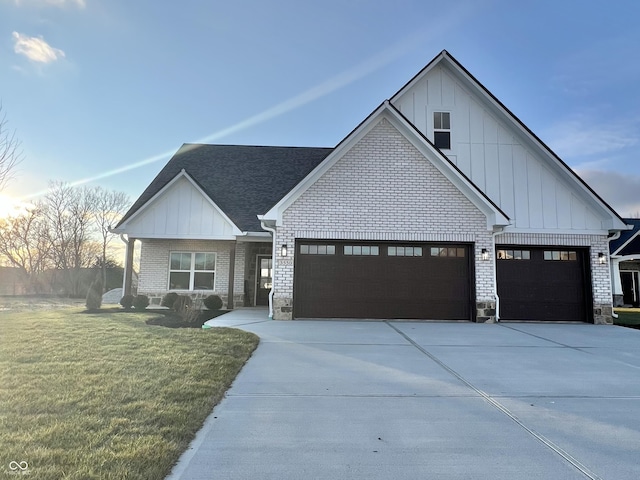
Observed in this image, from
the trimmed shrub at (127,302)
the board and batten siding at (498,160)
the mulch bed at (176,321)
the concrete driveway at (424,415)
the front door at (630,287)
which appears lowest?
the concrete driveway at (424,415)

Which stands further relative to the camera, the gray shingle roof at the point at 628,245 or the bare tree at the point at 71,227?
the bare tree at the point at 71,227

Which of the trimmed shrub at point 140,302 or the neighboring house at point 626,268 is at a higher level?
the neighboring house at point 626,268

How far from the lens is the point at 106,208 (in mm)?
31562

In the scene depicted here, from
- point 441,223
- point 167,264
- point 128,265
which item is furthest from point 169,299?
point 441,223

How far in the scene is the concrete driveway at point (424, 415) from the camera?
2.87m

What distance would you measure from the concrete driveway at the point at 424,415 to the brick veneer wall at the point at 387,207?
13.8 ft

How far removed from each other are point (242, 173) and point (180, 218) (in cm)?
417

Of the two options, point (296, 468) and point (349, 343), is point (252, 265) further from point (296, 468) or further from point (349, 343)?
point (296, 468)

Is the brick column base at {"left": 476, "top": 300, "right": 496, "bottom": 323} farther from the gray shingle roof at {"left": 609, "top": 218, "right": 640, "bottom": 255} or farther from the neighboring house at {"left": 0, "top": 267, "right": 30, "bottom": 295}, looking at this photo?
the neighboring house at {"left": 0, "top": 267, "right": 30, "bottom": 295}

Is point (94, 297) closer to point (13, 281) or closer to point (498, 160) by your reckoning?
point (498, 160)

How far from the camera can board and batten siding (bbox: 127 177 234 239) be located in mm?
13617

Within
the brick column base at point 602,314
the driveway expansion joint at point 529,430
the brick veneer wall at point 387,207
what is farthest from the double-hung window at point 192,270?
the brick column base at point 602,314

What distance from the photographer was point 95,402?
12.8 ft

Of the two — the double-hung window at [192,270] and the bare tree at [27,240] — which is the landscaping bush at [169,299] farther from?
the bare tree at [27,240]
